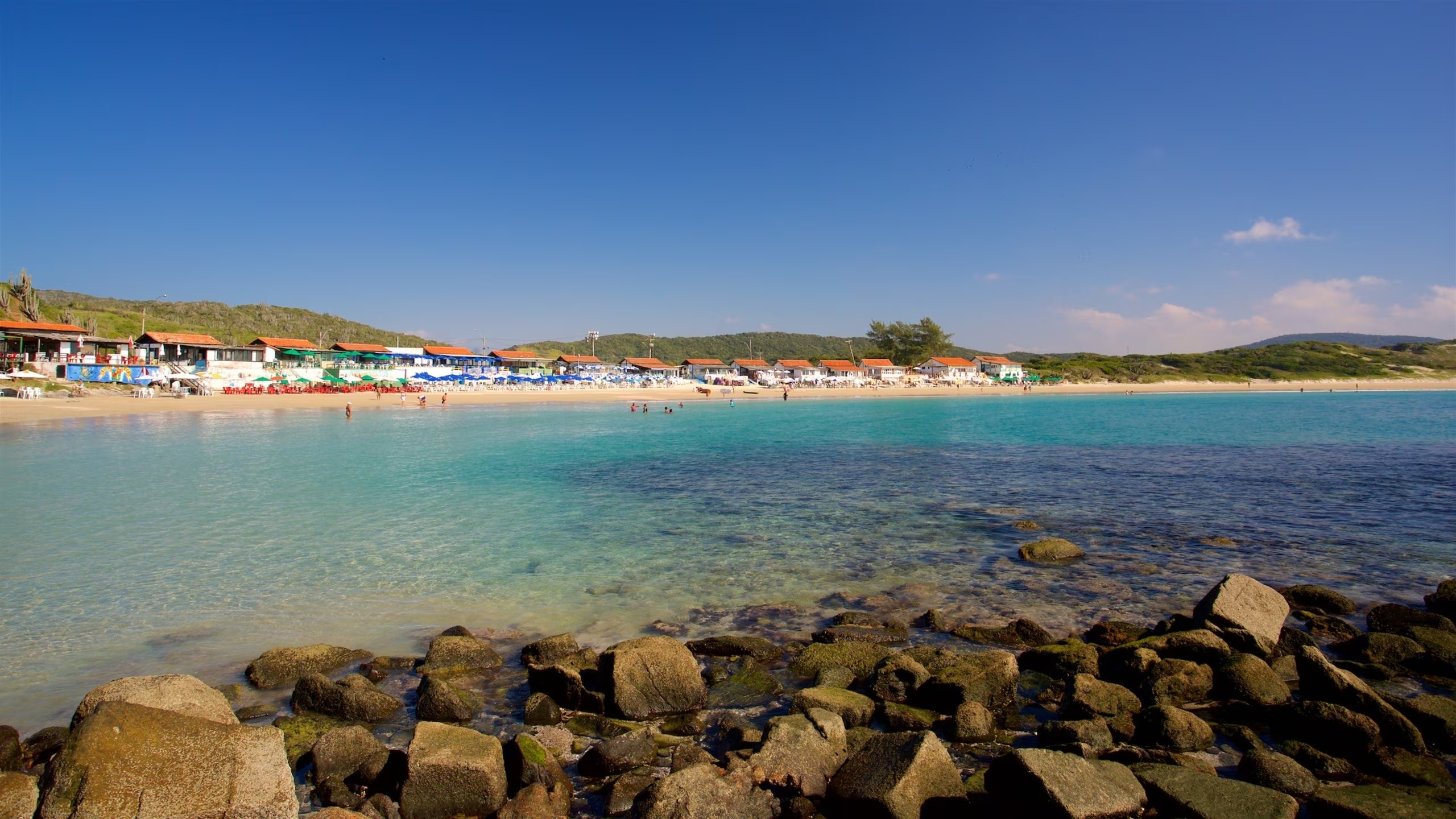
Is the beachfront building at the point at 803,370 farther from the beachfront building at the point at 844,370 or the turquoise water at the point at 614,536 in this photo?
the turquoise water at the point at 614,536

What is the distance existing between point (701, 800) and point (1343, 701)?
507 centimetres

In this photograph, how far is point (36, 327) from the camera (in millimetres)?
47062

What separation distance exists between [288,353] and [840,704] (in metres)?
67.7

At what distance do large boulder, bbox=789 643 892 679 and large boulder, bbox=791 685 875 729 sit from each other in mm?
652

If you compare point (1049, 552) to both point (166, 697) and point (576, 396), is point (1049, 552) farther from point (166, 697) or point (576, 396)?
point (576, 396)

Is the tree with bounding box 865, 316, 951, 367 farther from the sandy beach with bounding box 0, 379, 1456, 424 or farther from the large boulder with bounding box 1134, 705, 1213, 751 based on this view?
the large boulder with bounding box 1134, 705, 1213, 751

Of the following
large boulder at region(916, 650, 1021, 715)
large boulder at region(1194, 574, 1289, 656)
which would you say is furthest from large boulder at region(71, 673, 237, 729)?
large boulder at region(1194, 574, 1289, 656)

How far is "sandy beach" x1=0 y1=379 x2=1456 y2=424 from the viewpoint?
37375 mm

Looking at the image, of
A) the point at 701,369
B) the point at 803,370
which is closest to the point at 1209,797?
the point at 701,369

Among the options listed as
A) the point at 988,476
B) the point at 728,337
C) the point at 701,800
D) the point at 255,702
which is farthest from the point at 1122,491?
the point at 728,337

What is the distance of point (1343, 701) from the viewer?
17.9ft

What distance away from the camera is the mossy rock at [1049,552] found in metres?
10.7

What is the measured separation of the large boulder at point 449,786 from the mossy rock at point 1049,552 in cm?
871

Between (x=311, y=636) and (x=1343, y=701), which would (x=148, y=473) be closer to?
(x=311, y=636)
